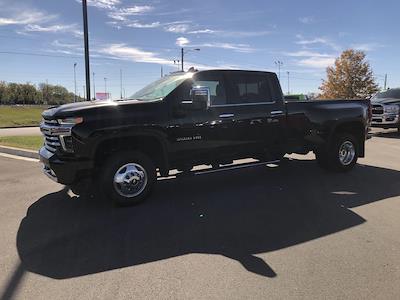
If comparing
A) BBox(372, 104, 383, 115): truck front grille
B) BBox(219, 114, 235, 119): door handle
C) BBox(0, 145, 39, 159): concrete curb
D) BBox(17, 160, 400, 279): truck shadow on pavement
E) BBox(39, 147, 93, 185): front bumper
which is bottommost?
BBox(0, 145, 39, 159): concrete curb

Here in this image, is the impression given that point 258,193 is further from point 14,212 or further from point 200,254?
point 14,212

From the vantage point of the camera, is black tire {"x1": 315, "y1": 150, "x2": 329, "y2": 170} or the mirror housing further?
black tire {"x1": 315, "y1": 150, "x2": 329, "y2": 170}

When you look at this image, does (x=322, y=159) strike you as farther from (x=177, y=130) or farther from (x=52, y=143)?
(x=52, y=143)

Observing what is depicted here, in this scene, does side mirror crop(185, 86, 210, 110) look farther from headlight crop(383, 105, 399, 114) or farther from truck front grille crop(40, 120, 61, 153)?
headlight crop(383, 105, 399, 114)

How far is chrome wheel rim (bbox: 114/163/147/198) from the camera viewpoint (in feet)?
20.8

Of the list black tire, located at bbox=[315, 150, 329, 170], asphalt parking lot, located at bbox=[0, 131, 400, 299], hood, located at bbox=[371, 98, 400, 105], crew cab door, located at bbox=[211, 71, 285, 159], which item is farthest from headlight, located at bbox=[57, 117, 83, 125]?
hood, located at bbox=[371, 98, 400, 105]

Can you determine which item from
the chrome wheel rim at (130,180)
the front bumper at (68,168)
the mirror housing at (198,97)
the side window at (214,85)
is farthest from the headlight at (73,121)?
the side window at (214,85)

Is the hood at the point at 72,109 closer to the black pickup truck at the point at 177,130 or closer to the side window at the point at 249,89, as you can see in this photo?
the black pickup truck at the point at 177,130

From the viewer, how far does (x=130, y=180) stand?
6.43m

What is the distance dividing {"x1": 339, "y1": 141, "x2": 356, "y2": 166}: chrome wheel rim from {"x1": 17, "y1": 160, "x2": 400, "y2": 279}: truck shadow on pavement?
894 millimetres

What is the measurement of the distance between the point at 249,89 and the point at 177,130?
1.80 meters

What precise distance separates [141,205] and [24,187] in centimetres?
255

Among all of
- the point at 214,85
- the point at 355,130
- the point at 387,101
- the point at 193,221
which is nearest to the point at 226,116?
the point at 214,85

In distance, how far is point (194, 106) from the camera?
668 centimetres
